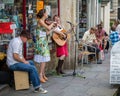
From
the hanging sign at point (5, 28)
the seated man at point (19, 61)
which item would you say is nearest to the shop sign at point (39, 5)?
the hanging sign at point (5, 28)

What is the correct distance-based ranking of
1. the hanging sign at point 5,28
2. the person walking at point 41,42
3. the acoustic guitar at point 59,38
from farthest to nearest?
the acoustic guitar at point 59,38, the person walking at point 41,42, the hanging sign at point 5,28

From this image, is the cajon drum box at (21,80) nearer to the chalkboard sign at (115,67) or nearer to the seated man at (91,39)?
the chalkboard sign at (115,67)

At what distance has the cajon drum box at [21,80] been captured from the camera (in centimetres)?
898

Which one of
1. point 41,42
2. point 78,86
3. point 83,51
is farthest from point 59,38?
point 83,51

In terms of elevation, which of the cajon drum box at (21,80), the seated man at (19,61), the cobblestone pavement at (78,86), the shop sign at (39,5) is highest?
the shop sign at (39,5)

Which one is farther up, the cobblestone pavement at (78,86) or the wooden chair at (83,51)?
the wooden chair at (83,51)

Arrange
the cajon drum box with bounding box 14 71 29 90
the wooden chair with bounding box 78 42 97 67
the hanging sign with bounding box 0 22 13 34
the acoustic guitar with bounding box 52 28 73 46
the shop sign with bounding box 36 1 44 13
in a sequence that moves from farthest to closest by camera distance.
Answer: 1. the wooden chair with bounding box 78 42 97 67
2. the shop sign with bounding box 36 1 44 13
3. the acoustic guitar with bounding box 52 28 73 46
4. the hanging sign with bounding box 0 22 13 34
5. the cajon drum box with bounding box 14 71 29 90

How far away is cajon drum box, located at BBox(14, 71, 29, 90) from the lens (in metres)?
8.98

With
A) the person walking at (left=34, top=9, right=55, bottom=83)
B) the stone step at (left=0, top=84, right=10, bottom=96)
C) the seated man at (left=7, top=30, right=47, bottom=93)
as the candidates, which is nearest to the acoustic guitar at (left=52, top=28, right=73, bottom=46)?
the person walking at (left=34, top=9, right=55, bottom=83)

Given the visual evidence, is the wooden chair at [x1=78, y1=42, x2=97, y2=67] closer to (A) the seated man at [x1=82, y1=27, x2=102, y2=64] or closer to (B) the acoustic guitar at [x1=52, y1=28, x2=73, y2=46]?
(A) the seated man at [x1=82, y1=27, x2=102, y2=64]

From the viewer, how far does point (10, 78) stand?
9.20 meters

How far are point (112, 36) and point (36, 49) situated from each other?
15.8 ft

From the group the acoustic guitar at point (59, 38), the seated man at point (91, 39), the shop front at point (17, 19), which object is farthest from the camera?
the seated man at point (91, 39)

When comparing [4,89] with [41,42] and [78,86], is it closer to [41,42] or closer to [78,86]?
[41,42]
